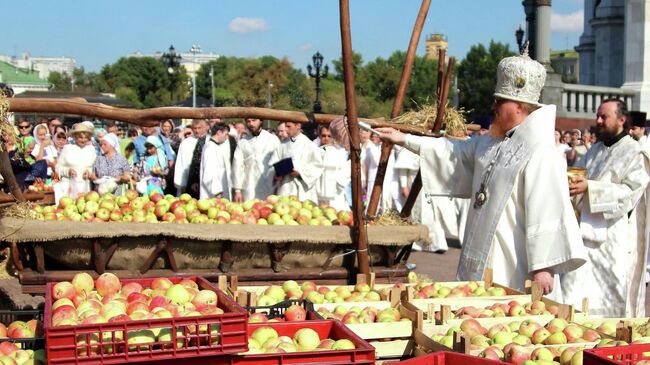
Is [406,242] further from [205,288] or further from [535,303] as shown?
[205,288]

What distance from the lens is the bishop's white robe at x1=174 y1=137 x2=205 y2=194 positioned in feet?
51.9

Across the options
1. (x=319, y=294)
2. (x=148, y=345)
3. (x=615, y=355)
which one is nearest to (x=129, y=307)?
(x=148, y=345)

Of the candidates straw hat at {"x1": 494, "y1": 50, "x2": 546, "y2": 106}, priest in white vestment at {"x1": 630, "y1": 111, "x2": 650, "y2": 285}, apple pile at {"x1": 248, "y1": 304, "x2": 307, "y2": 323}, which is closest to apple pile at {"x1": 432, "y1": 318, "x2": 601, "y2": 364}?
apple pile at {"x1": 248, "y1": 304, "x2": 307, "y2": 323}

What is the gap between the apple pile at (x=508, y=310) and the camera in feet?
17.2

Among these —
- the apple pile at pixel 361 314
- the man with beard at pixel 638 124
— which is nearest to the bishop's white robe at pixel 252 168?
the man with beard at pixel 638 124

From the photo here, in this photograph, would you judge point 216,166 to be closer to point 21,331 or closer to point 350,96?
point 350,96

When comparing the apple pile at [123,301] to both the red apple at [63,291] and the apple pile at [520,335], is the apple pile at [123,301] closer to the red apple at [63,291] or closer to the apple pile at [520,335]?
the red apple at [63,291]

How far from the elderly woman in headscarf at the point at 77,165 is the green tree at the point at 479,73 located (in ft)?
212

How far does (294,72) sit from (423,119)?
68.3 m

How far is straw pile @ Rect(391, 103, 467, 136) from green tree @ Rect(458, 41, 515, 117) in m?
70.6

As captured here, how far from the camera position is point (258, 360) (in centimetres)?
374

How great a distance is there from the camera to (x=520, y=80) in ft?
19.2

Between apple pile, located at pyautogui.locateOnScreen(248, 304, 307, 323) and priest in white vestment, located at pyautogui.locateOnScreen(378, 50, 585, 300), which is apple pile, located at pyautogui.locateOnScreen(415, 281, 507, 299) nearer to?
priest in white vestment, located at pyautogui.locateOnScreen(378, 50, 585, 300)

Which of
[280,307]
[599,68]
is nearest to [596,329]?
[280,307]
